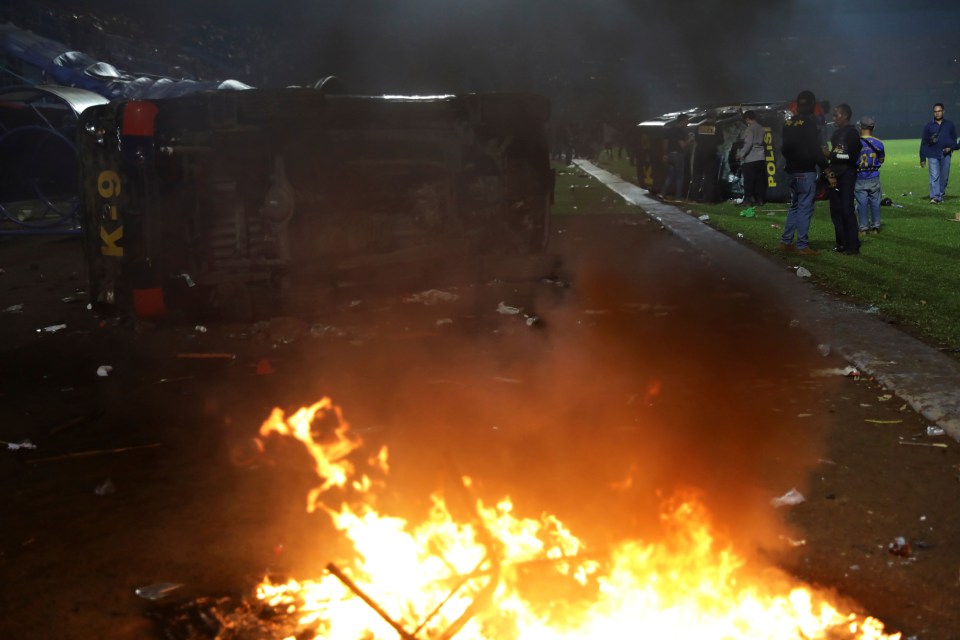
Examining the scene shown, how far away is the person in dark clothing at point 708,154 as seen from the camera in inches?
726

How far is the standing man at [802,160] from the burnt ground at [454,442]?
133 inches

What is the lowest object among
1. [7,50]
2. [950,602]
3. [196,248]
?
[950,602]

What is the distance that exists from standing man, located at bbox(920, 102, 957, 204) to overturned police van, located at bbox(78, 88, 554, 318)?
11.3 metres

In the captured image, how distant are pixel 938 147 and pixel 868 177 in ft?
15.9

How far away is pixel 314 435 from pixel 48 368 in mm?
2584

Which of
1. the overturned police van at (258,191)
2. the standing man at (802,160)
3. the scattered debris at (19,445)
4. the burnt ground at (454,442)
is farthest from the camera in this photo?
the standing man at (802,160)

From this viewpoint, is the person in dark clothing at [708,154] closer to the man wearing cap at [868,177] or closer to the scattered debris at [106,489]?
the man wearing cap at [868,177]

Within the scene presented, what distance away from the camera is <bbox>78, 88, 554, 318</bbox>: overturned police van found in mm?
7094

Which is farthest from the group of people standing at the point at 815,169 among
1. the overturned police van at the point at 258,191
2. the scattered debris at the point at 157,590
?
the scattered debris at the point at 157,590

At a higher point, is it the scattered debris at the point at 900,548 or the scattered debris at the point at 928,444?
the scattered debris at the point at 928,444

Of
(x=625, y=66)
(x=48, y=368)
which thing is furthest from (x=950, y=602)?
(x=625, y=66)

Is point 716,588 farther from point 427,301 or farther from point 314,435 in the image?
point 427,301

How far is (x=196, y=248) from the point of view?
739 centimetres

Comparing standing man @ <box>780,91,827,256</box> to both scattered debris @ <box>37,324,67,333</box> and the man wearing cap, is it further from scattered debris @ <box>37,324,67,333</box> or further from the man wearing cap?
scattered debris @ <box>37,324,67,333</box>
